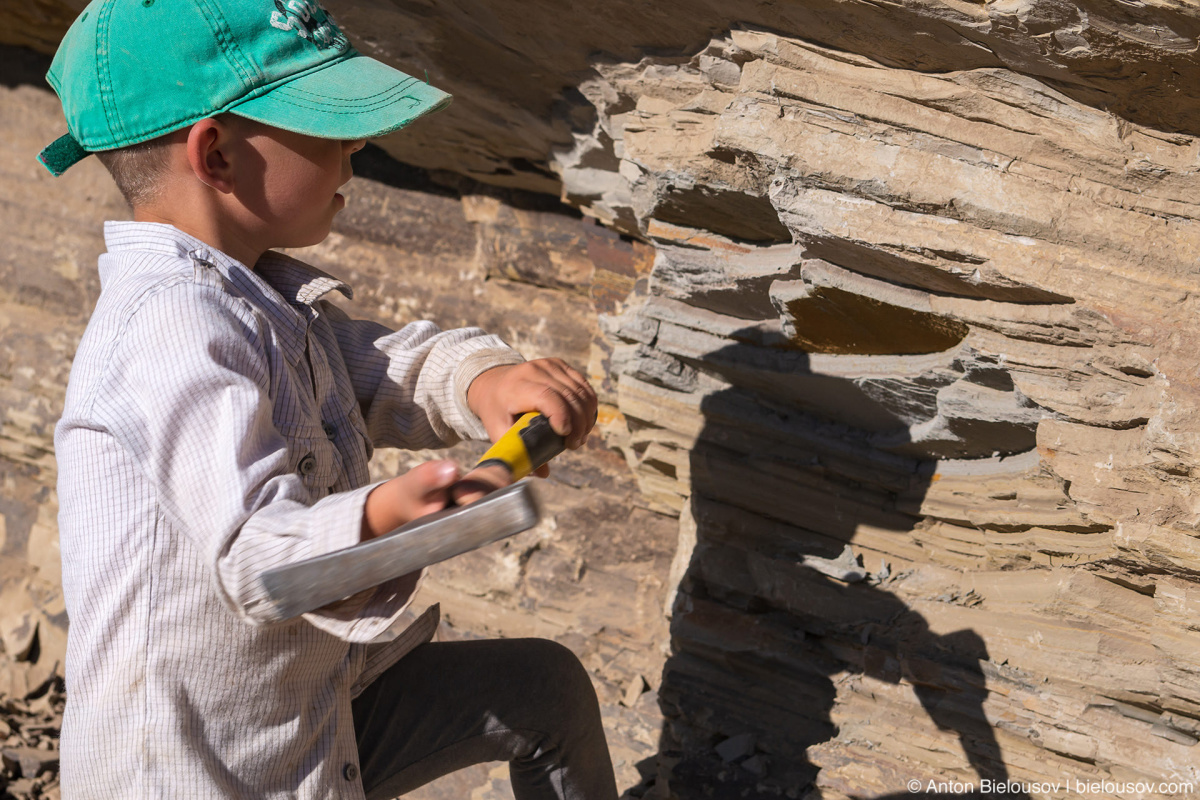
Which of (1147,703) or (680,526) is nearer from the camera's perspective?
(1147,703)

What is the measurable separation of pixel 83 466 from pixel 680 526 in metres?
2.05

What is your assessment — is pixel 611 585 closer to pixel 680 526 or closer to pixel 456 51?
pixel 680 526

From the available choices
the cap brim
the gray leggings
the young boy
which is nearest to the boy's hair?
the young boy

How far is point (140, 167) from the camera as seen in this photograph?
131 cm

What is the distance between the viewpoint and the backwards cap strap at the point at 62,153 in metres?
1.43

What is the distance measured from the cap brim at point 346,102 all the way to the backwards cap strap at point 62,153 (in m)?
0.37

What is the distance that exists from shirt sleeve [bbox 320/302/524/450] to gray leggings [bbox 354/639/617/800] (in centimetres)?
42

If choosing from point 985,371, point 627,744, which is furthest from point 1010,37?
point 627,744

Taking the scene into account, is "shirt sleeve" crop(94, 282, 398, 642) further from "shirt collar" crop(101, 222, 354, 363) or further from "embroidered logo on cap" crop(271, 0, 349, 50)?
"embroidered logo on cap" crop(271, 0, 349, 50)

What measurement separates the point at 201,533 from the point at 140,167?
0.58 meters

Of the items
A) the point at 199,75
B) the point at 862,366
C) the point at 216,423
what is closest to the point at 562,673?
the point at 216,423

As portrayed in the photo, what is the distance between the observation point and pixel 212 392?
1.10 meters

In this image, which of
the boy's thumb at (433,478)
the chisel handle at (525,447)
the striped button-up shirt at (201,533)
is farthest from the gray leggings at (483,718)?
the boy's thumb at (433,478)

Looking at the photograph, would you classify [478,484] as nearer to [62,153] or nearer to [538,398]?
[538,398]
